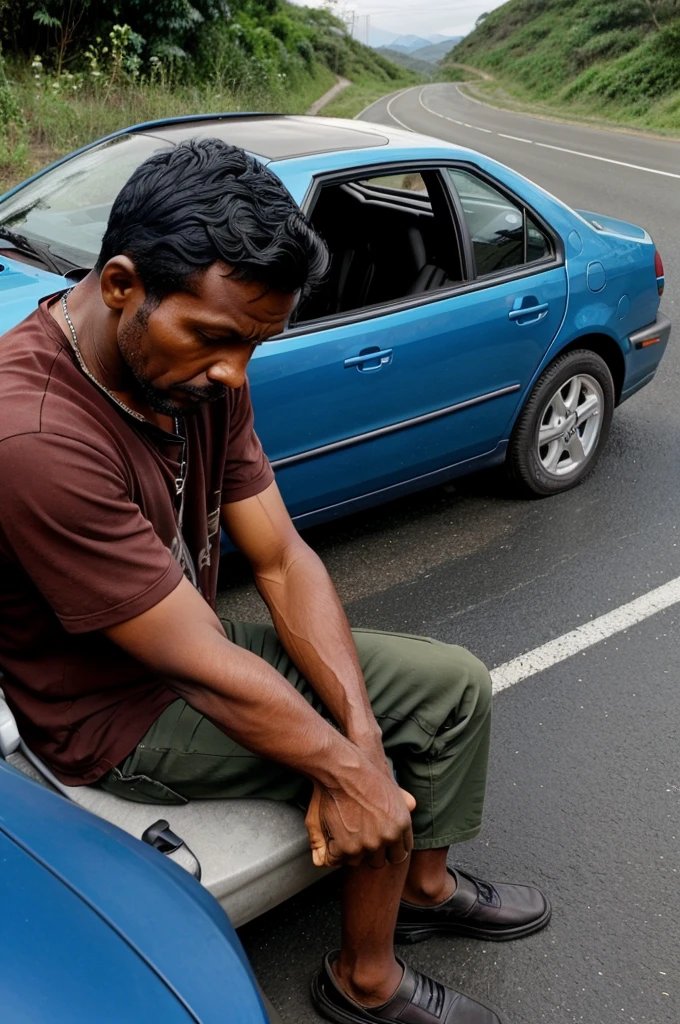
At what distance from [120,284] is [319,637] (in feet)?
2.73

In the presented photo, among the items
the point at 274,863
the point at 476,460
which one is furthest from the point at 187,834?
the point at 476,460

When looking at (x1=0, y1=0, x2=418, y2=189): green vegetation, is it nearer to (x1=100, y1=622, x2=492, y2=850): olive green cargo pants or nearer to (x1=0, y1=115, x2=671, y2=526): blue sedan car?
(x1=0, y1=115, x2=671, y2=526): blue sedan car

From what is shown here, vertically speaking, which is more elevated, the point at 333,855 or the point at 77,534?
the point at 77,534

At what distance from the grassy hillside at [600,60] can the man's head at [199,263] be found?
81.7ft

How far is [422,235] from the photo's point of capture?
4.21 m

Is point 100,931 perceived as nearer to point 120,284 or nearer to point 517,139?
point 120,284

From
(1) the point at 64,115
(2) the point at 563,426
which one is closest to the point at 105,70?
(1) the point at 64,115

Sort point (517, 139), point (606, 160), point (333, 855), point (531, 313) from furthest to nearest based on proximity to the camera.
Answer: point (517, 139) → point (606, 160) → point (531, 313) → point (333, 855)

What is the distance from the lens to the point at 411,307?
12.2 ft

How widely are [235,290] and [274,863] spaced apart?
1.09 meters

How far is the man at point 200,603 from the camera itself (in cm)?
166

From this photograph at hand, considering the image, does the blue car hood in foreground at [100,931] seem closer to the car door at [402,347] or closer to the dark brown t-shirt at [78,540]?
the dark brown t-shirt at [78,540]

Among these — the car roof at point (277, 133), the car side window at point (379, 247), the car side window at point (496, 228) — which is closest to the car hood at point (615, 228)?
the car side window at point (496, 228)

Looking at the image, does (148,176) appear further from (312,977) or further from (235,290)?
(312,977)
